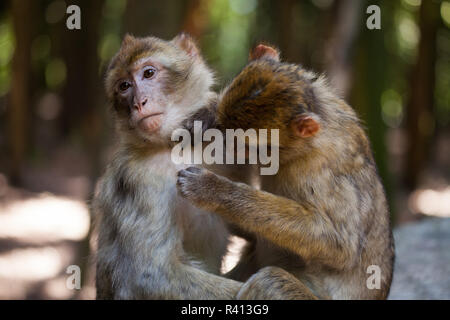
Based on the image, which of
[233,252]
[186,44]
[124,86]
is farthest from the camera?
[186,44]

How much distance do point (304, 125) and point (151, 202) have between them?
1104 mm

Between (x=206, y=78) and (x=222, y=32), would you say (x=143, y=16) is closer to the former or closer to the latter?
(x=206, y=78)

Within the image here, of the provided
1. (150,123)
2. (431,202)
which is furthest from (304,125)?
(431,202)

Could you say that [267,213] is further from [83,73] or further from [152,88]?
[83,73]

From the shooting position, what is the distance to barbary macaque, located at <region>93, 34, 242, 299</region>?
372 centimetres

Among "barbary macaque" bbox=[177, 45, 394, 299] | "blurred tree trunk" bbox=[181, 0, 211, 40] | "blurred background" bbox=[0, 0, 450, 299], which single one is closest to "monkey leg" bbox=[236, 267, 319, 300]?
"barbary macaque" bbox=[177, 45, 394, 299]

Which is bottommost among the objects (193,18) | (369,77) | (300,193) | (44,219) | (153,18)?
(44,219)

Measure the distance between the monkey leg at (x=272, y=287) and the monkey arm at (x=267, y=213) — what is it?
0.66ft

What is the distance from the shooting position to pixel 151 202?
12.5ft

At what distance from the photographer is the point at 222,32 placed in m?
28.5

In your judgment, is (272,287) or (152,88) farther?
(152,88)

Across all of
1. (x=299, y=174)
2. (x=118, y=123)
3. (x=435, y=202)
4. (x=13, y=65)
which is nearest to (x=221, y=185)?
(x=299, y=174)

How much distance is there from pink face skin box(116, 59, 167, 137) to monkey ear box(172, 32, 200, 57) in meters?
0.45

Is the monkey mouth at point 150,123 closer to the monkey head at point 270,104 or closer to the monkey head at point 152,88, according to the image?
the monkey head at point 152,88
